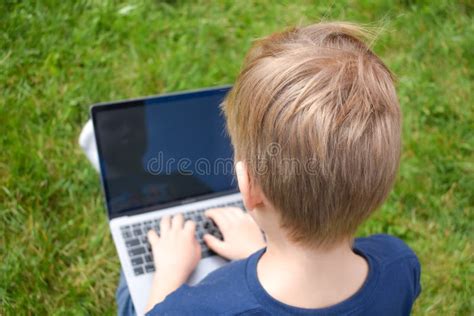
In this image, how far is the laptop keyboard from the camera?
1.63 m

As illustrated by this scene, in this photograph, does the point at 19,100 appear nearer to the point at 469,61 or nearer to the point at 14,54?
the point at 14,54

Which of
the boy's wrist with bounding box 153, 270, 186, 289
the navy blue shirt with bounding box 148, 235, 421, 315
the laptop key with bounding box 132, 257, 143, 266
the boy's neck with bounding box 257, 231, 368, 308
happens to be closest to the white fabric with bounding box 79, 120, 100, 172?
the laptop key with bounding box 132, 257, 143, 266

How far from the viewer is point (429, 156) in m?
2.46

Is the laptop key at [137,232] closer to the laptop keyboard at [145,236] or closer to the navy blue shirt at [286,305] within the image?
the laptop keyboard at [145,236]

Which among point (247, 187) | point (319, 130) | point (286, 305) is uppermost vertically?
point (319, 130)

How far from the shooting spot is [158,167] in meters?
1.77

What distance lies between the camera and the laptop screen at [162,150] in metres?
1.69

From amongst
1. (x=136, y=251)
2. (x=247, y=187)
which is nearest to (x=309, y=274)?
(x=247, y=187)

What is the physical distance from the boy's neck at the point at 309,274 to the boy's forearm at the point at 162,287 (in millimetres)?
357

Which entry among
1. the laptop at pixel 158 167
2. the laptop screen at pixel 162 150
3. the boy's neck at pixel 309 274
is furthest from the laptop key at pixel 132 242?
the boy's neck at pixel 309 274

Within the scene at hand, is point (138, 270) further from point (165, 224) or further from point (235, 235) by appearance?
point (235, 235)

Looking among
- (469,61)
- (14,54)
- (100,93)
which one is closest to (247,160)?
(100,93)

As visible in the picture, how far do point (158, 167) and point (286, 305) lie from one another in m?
0.80

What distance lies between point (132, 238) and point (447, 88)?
5.56ft
